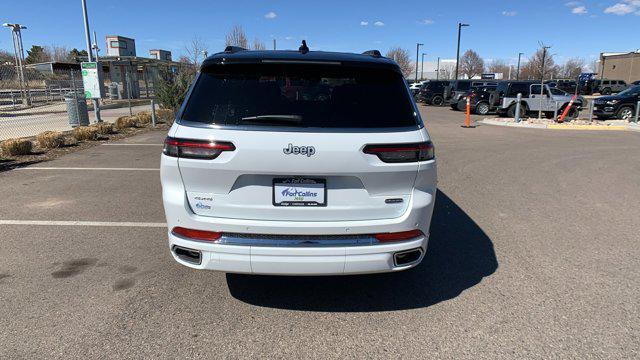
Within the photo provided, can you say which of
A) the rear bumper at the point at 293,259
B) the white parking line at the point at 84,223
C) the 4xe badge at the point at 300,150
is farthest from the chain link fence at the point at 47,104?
the 4xe badge at the point at 300,150

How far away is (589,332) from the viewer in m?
3.01

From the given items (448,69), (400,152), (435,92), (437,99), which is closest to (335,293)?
(400,152)

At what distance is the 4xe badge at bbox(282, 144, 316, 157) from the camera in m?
2.79

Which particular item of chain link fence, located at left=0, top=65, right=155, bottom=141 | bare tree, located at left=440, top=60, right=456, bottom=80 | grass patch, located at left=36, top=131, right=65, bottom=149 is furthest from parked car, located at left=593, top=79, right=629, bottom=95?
bare tree, located at left=440, top=60, right=456, bottom=80

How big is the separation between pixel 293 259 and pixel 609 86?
187ft

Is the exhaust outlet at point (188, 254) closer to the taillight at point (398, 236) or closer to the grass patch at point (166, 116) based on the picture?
the taillight at point (398, 236)

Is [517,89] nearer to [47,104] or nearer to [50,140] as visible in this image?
[50,140]

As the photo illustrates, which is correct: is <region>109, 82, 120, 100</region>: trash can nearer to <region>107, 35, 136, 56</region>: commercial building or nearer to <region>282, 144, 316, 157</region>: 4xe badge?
<region>107, 35, 136, 56</region>: commercial building

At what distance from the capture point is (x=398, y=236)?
302 cm

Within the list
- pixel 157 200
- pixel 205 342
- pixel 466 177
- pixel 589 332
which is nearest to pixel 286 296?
pixel 205 342

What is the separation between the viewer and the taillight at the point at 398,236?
2980mm

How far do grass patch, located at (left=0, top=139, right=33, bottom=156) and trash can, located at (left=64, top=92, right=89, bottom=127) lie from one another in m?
5.66

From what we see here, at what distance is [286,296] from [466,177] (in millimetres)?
5354

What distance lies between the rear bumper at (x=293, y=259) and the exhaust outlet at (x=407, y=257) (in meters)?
0.08
